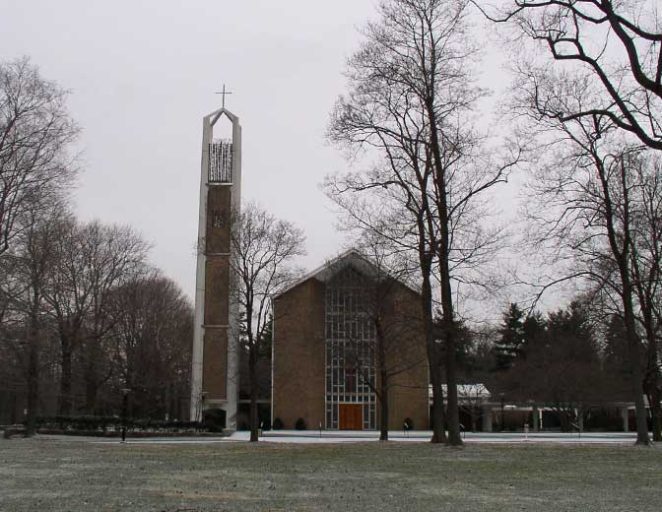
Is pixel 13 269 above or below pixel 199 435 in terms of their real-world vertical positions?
above

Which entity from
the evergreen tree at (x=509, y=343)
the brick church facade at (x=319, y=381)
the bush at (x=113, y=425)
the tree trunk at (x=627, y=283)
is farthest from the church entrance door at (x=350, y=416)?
the tree trunk at (x=627, y=283)

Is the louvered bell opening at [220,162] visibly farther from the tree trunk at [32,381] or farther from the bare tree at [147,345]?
the tree trunk at [32,381]

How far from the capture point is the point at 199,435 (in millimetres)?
44938

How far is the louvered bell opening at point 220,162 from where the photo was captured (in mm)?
55812

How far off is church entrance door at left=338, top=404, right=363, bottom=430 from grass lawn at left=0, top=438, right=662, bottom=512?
38551mm

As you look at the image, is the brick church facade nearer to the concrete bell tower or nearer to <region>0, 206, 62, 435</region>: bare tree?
the concrete bell tower

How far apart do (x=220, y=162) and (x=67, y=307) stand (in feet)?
47.3

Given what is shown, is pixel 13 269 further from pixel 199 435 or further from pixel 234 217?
pixel 199 435

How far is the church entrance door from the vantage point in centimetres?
5934

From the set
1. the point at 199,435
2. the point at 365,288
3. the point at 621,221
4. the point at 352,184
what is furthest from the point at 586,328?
the point at 199,435

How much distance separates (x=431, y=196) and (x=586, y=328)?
708 cm

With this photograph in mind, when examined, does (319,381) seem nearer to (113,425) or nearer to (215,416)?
(215,416)

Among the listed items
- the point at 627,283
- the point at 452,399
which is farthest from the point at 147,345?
the point at 627,283

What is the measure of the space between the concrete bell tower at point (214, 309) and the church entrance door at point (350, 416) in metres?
8.60
